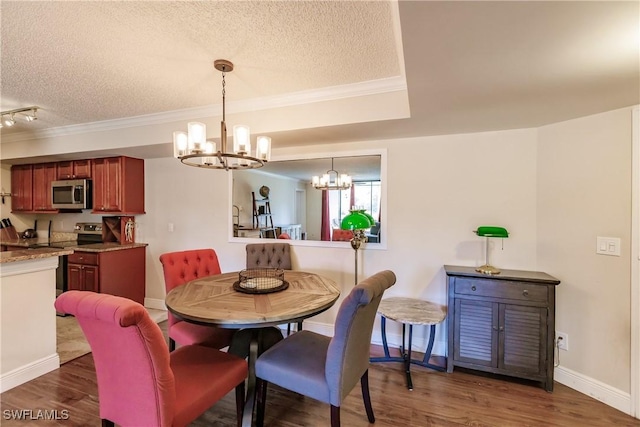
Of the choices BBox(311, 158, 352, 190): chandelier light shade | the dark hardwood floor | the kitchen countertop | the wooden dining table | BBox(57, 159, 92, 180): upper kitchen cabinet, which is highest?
BBox(57, 159, 92, 180): upper kitchen cabinet

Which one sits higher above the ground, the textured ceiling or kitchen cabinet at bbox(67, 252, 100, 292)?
the textured ceiling

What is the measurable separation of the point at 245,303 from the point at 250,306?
0.08 metres

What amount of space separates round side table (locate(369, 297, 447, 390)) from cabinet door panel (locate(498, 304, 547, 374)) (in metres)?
0.47

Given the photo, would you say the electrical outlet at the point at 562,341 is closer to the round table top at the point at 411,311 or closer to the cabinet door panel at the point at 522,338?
the cabinet door panel at the point at 522,338

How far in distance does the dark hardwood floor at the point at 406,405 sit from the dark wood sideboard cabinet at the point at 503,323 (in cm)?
15

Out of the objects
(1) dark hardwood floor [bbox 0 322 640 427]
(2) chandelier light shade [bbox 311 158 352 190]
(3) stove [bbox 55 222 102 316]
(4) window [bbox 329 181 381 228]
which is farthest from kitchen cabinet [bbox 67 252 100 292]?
(4) window [bbox 329 181 381 228]

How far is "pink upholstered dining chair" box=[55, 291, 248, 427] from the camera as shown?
1208mm

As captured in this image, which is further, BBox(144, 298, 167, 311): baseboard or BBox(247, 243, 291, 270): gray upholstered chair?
BBox(144, 298, 167, 311): baseboard

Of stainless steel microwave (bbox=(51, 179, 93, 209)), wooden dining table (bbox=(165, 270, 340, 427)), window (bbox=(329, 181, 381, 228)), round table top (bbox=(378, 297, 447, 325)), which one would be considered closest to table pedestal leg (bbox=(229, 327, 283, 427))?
wooden dining table (bbox=(165, 270, 340, 427))

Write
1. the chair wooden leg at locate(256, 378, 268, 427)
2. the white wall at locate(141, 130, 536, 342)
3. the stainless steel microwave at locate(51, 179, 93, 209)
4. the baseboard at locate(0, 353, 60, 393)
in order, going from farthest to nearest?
the stainless steel microwave at locate(51, 179, 93, 209) → the white wall at locate(141, 130, 536, 342) → the baseboard at locate(0, 353, 60, 393) → the chair wooden leg at locate(256, 378, 268, 427)

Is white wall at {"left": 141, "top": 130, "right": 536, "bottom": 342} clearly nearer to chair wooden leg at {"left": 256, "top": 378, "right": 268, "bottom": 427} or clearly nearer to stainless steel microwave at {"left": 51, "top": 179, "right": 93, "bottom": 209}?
chair wooden leg at {"left": 256, "top": 378, "right": 268, "bottom": 427}

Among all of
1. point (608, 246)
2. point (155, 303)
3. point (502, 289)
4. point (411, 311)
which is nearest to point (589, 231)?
point (608, 246)

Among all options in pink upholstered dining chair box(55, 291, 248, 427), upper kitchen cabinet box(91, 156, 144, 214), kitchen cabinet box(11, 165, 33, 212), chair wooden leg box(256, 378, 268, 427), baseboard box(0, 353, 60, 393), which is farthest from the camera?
kitchen cabinet box(11, 165, 33, 212)

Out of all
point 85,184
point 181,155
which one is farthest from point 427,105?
point 85,184
